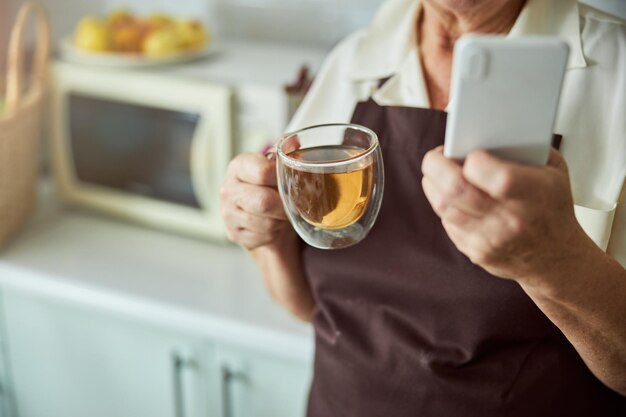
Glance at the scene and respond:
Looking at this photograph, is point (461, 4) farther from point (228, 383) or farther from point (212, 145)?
point (228, 383)

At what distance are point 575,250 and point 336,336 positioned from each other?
1.40 ft

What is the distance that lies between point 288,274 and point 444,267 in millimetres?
268

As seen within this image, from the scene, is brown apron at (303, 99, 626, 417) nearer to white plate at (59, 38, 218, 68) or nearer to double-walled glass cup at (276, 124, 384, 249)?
double-walled glass cup at (276, 124, 384, 249)

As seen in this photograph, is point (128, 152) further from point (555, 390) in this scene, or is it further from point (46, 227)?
point (555, 390)

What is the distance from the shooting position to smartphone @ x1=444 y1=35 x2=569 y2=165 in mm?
554

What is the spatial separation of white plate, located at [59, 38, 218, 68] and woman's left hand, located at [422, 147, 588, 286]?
3.23 feet

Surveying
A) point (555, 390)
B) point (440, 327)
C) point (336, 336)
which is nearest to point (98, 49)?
point (336, 336)

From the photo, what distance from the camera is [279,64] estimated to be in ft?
4.89

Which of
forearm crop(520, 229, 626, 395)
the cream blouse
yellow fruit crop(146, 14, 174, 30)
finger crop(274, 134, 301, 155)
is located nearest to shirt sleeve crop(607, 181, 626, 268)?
the cream blouse

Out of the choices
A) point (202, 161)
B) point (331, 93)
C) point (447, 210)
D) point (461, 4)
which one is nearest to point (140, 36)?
point (202, 161)

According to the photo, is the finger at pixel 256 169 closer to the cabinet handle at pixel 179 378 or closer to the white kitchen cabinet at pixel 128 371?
the white kitchen cabinet at pixel 128 371

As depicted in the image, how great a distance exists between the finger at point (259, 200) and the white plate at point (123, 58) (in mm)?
697

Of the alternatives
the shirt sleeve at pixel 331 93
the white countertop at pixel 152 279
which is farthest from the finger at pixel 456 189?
the white countertop at pixel 152 279

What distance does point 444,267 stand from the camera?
89 cm
